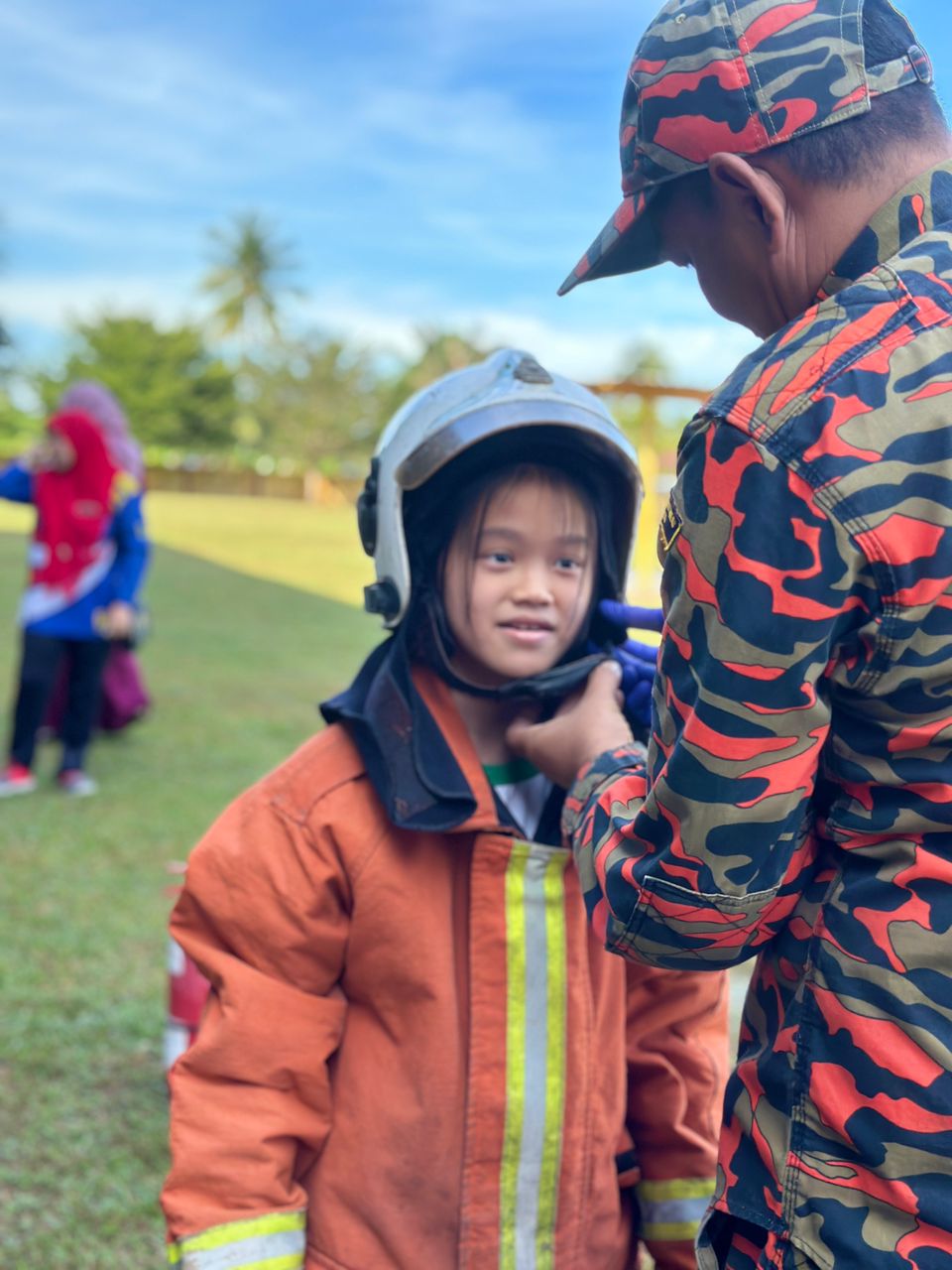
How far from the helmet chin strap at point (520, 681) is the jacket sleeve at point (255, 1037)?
0.38 m

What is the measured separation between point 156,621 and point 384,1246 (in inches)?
510

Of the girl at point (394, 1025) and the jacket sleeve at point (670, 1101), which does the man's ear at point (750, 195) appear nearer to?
the girl at point (394, 1025)

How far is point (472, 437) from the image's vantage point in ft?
6.74

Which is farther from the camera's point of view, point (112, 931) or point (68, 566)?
point (68, 566)

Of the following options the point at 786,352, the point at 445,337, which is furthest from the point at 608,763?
the point at 445,337

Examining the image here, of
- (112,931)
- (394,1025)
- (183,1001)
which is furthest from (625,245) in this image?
(112,931)

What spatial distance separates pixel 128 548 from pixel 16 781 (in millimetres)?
1391

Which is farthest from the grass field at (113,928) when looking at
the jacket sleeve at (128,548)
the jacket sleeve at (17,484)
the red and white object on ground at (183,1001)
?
the jacket sleeve at (17,484)

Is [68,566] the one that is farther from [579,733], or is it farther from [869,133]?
[869,133]

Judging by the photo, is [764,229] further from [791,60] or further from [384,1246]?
[384,1246]

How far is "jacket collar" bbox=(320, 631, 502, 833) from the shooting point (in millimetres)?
1880

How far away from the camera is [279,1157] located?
186 centimetres

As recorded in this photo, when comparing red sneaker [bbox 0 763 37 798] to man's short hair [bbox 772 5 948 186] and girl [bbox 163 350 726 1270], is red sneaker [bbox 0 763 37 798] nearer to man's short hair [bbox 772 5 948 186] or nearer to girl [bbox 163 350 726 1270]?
girl [bbox 163 350 726 1270]

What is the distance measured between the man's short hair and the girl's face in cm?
97
